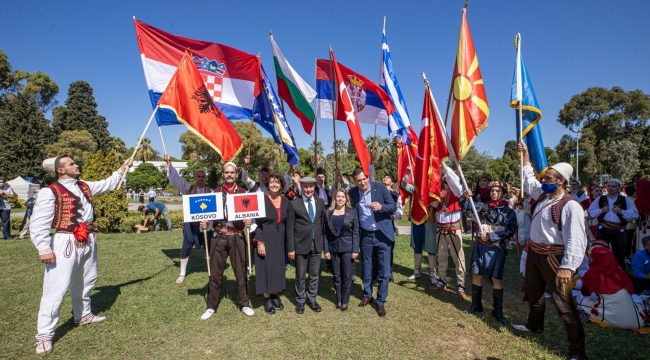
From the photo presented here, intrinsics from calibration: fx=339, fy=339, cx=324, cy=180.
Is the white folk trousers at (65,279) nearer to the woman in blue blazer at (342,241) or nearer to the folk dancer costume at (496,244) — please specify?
the woman in blue blazer at (342,241)

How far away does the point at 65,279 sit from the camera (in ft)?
14.0

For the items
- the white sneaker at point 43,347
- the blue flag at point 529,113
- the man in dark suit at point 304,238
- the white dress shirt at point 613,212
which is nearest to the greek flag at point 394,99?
the blue flag at point 529,113

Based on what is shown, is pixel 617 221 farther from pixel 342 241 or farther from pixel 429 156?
pixel 342 241

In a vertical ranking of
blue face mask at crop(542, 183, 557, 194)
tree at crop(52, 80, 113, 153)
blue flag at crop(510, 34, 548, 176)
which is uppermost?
tree at crop(52, 80, 113, 153)

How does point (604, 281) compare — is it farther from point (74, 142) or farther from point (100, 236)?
point (74, 142)

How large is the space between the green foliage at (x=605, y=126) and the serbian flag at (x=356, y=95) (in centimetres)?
3650

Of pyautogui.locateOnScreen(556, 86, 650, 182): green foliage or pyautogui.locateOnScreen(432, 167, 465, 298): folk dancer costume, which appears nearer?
pyautogui.locateOnScreen(432, 167, 465, 298): folk dancer costume

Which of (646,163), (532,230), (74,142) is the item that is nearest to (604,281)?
(532,230)

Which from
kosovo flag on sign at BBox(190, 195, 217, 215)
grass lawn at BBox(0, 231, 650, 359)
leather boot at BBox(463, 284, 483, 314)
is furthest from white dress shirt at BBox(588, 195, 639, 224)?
kosovo flag on sign at BBox(190, 195, 217, 215)

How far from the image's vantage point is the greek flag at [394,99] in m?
7.34

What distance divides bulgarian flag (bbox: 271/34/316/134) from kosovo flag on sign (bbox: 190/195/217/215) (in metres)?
2.70

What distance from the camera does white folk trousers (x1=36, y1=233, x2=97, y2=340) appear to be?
4082 millimetres

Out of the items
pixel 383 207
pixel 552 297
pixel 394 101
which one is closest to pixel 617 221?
pixel 552 297

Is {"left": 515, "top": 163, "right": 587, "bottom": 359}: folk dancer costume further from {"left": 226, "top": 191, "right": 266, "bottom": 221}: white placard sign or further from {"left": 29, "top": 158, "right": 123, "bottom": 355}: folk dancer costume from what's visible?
{"left": 29, "top": 158, "right": 123, "bottom": 355}: folk dancer costume
